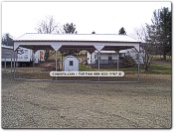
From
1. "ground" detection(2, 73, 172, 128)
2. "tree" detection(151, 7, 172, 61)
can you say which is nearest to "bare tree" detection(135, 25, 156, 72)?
"tree" detection(151, 7, 172, 61)

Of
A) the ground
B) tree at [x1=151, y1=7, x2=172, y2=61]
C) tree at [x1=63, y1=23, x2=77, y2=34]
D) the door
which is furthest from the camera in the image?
tree at [x1=63, y1=23, x2=77, y2=34]

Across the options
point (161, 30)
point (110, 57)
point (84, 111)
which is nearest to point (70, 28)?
point (110, 57)

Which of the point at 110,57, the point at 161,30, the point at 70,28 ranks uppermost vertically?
the point at 70,28

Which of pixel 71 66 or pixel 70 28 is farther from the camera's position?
pixel 70 28

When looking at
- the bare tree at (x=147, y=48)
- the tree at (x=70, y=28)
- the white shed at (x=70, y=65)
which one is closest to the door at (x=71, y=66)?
the white shed at (x=70, y=65)

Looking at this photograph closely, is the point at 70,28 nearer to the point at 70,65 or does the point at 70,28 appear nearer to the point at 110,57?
the point at 110,57

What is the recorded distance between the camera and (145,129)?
20.9ft

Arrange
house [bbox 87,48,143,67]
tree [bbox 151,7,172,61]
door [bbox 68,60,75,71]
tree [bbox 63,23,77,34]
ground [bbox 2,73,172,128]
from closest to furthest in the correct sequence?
ground [bbox 2,73,172,128] < door [bbox 68,60,75,71] < tree [bbox 151,7,172,61] < house [bbox 87,48,143,67] < tree [bbox 63,23,77,34]

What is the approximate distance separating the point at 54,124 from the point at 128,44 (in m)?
12.0

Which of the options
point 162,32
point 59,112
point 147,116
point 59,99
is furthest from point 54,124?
point 162,32

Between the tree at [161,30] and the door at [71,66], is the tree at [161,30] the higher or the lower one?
the higher one

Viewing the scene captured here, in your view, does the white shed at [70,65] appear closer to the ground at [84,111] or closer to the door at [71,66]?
the door at [71,66]

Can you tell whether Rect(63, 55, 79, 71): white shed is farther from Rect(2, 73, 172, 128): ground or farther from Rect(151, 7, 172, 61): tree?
Rect(2, 73, 172, 128): ground

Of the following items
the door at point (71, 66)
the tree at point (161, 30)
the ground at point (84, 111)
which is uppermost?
the tree at point (161, 30)
